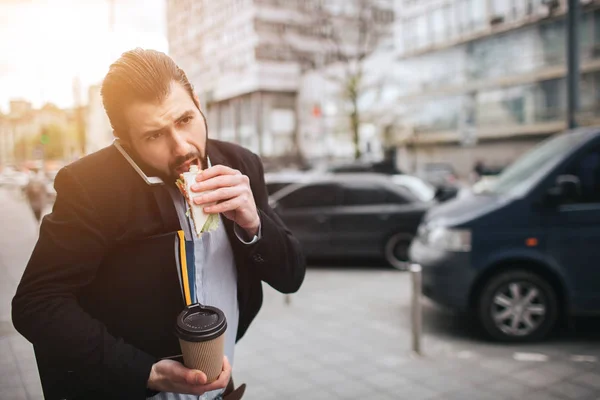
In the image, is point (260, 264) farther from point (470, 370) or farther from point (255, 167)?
point (470, 370)

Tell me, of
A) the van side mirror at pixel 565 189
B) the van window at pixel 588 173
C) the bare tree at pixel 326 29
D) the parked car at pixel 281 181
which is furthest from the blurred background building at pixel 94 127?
the parked car at pixel 281 181

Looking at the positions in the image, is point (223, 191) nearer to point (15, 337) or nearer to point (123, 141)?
point (123, 141)

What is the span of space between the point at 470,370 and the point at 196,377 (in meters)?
3.75

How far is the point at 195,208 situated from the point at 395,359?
393 centimetres

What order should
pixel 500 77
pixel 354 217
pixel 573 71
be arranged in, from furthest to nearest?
pixel 500 77 < pixel 354 217 < pixel 573 71

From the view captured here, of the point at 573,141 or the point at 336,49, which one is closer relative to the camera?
the point at 573,141

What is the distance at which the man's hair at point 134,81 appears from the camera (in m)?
1.35

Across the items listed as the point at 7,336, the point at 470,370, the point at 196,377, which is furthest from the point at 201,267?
the point at 470,370

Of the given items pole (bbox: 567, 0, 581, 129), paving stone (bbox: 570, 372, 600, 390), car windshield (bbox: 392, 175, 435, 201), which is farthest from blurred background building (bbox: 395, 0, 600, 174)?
paving stone (bbox: 570, 372, 600, 390)

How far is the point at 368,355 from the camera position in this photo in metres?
4.90

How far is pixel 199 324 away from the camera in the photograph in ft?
4.15

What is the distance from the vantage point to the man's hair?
4.42 feet

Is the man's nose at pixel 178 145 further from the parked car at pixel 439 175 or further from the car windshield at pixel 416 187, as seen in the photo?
the parked car at pixel 439 175

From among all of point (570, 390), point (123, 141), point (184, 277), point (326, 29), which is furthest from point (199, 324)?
point (326, 29)
